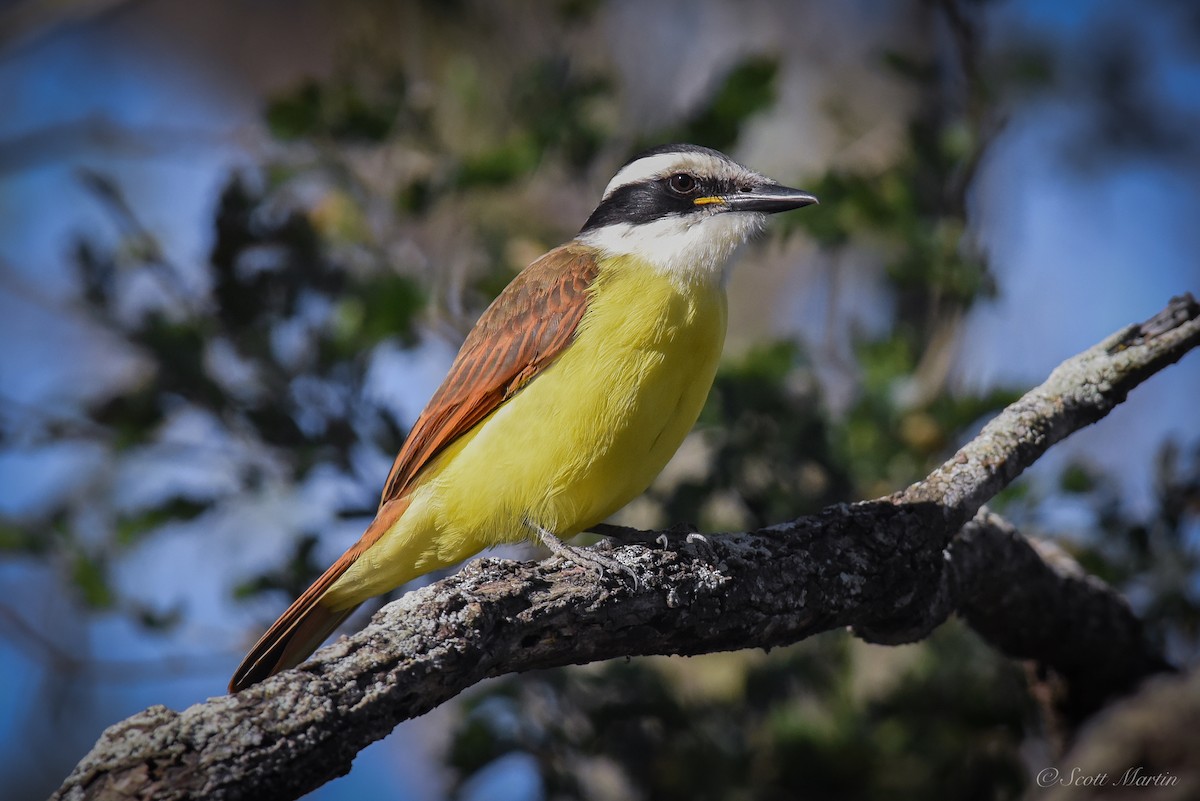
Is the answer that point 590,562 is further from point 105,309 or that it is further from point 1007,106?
point 1007,106

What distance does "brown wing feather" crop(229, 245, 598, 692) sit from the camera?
3.68 metres

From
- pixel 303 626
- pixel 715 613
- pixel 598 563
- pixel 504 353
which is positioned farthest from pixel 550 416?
pixel 303 626

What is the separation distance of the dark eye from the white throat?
18 cm

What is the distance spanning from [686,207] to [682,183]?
132 millimetres

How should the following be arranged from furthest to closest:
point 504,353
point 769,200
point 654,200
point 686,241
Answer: point 654,200, point 769,200, point 686,241, point 504,353

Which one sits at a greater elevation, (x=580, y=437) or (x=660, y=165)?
(x=660, y=165)

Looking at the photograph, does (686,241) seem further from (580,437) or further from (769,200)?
(580,437)

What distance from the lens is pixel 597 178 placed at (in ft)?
18.2

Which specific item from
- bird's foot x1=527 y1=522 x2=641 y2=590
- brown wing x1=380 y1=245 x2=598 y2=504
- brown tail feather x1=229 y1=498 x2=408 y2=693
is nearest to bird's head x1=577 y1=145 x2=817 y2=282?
brown wing x1=380 y1=245 x2=598 y2=504

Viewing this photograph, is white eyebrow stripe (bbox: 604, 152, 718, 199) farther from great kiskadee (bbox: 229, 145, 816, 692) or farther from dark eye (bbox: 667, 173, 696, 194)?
great kiskadee (bbox: 229, 145, 816, 692)

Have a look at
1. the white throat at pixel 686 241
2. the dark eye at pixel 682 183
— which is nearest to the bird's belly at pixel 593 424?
the white throat at pixel 686 241

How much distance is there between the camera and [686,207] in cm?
429

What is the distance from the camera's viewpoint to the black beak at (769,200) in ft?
13.7

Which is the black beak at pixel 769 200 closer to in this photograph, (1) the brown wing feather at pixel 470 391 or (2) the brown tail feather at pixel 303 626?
(1) the brown wing feather at pixel 470 391
